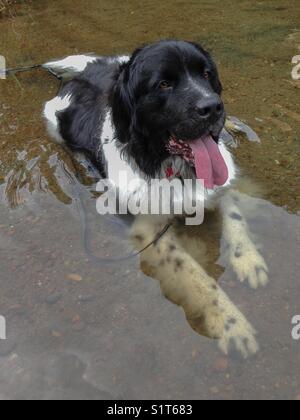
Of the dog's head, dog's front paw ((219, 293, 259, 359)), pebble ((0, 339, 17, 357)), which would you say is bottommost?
pebble ((0, 339, 17, 357))

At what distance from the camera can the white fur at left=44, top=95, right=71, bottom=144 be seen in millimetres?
4706

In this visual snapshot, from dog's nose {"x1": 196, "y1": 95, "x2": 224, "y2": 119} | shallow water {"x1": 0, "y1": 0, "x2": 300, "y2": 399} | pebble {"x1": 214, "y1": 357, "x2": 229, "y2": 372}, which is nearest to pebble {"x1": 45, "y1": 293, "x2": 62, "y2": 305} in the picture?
shallow water {"x1": 0, "y1": 0, "x2": 300, "y2": 399}

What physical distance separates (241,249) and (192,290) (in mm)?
478

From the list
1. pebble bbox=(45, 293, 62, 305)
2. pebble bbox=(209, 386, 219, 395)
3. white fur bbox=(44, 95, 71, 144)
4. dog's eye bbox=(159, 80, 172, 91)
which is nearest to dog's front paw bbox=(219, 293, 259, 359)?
pebble bbox=(209, 386, 219, 395)

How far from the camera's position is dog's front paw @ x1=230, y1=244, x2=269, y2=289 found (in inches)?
123

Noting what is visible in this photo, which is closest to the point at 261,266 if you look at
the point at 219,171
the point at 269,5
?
the point at 219,171

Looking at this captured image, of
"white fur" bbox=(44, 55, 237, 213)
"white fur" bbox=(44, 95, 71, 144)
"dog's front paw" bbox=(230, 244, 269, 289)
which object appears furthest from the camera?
"white fur" bbox=(44, 95, 71, 144)

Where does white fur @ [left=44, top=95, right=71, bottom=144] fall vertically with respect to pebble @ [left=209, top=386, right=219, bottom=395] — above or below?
below

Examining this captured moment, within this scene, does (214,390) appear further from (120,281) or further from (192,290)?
(120,281)

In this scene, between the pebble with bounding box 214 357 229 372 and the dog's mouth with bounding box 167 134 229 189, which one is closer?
the pebble with bounding box 214 357 229 372

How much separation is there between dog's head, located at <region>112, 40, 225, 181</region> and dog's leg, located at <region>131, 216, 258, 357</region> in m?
0.50

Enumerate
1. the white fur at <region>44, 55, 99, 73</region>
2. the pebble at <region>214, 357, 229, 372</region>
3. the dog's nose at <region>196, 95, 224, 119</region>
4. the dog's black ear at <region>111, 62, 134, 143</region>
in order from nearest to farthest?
the pebble at <region>214, 357, 229, 372</region>, the dog's nose at <region>196, 95, 224, 119</region>, the dog's black ear at <region>111, 62, 134, 143</region>, the white fur at <region>44, 55, 99, 73</region>

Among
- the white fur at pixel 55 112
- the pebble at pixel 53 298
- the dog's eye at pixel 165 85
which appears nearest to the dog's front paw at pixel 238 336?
the pebble at pixel 53 298

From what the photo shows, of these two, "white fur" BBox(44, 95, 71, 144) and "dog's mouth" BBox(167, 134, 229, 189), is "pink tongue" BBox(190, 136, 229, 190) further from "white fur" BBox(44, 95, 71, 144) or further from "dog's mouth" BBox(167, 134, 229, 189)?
"white fur" BBox(44, 95, 71, 144)
